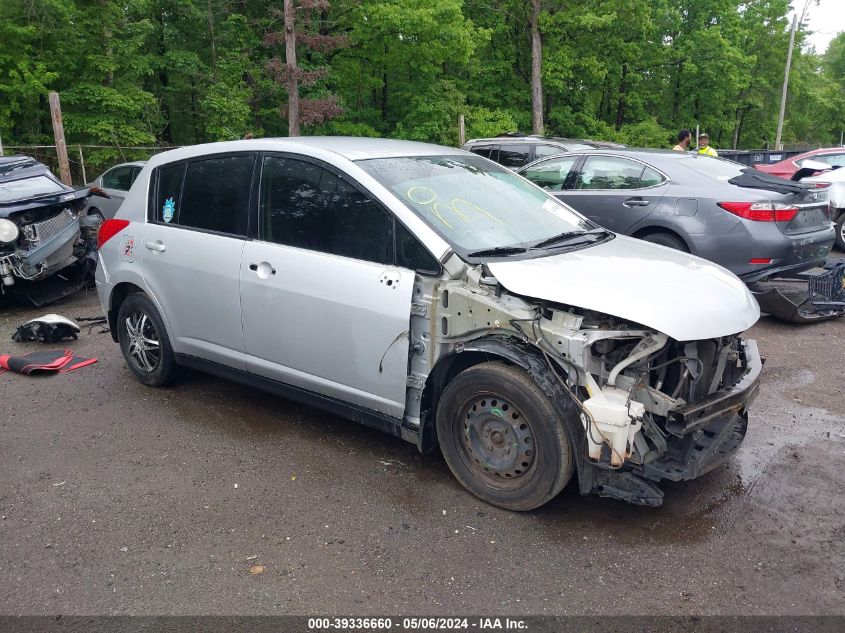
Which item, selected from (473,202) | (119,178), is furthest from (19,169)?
(473,202)

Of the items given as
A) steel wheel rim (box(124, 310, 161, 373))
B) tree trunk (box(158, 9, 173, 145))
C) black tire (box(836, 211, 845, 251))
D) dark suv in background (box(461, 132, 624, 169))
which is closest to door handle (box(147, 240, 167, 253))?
steel wheel rim (box(124, 310, 161, 373))

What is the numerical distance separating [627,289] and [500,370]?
29.4 inches

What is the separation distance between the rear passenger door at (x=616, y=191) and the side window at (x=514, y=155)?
3.54 meters

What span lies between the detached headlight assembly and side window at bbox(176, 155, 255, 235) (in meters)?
3.96

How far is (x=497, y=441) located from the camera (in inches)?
143

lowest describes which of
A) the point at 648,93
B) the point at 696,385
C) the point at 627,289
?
the point at 696,385

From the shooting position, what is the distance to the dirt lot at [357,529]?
302cm

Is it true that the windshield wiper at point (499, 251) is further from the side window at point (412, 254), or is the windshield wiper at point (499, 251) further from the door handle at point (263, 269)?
the door handle at point (263, 269)

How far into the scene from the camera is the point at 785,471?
409 cm

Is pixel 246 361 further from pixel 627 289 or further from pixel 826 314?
pixel 826 314

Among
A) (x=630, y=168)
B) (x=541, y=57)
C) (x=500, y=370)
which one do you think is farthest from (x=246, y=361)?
(x=541, y=57)

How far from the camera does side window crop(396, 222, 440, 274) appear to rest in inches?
147

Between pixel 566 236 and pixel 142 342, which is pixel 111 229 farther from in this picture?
pixel 566 236

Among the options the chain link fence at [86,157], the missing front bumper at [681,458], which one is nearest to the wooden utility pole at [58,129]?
the chain link fence at [86,157]
